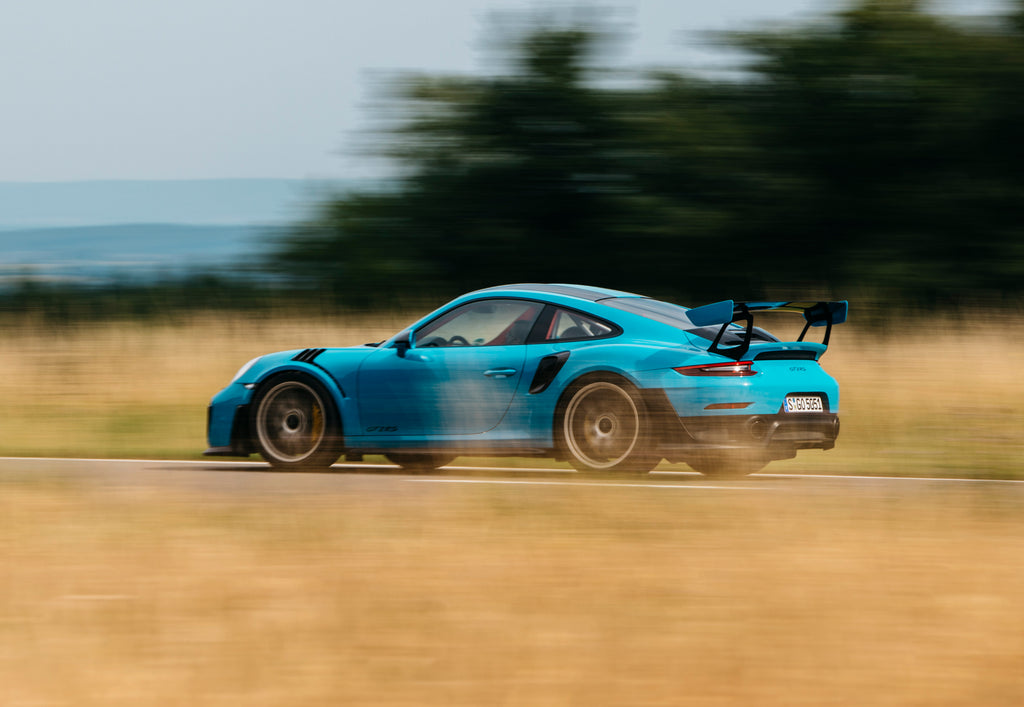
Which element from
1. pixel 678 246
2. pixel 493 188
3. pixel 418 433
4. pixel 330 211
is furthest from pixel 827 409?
pixel 330 211

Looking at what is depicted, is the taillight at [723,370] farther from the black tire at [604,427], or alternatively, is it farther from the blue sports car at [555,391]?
the black tire at [604,427]

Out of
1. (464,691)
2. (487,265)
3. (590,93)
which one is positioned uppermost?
(590,93)

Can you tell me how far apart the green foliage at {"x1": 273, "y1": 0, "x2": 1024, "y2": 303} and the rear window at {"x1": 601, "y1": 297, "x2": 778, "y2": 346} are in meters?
15.0

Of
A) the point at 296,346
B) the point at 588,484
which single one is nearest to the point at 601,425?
the point at 588,484

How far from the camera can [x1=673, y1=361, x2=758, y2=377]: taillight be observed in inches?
319

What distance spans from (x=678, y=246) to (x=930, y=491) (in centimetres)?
1775

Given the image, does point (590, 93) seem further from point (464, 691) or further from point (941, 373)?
point (464, 691)

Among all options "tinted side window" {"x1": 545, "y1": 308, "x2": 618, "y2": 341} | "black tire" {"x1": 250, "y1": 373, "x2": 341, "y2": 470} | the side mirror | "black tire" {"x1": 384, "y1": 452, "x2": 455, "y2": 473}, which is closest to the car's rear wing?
"tinted side window" {"x1": 545, "y1": 308, "x2": 618, "y2": 341}

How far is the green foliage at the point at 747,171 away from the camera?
24203 millimetres

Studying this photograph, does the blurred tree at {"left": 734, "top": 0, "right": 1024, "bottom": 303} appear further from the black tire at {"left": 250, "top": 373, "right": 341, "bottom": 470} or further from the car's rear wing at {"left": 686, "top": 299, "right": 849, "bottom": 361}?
the black tire at {"left": 250, "top": 373, "right": 341, "bottom": 470}

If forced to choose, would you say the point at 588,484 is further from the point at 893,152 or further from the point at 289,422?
the point at 893,152

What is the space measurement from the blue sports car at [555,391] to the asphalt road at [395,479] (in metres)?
0.18

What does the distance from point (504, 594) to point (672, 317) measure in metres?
4.15

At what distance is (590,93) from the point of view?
26.0m
